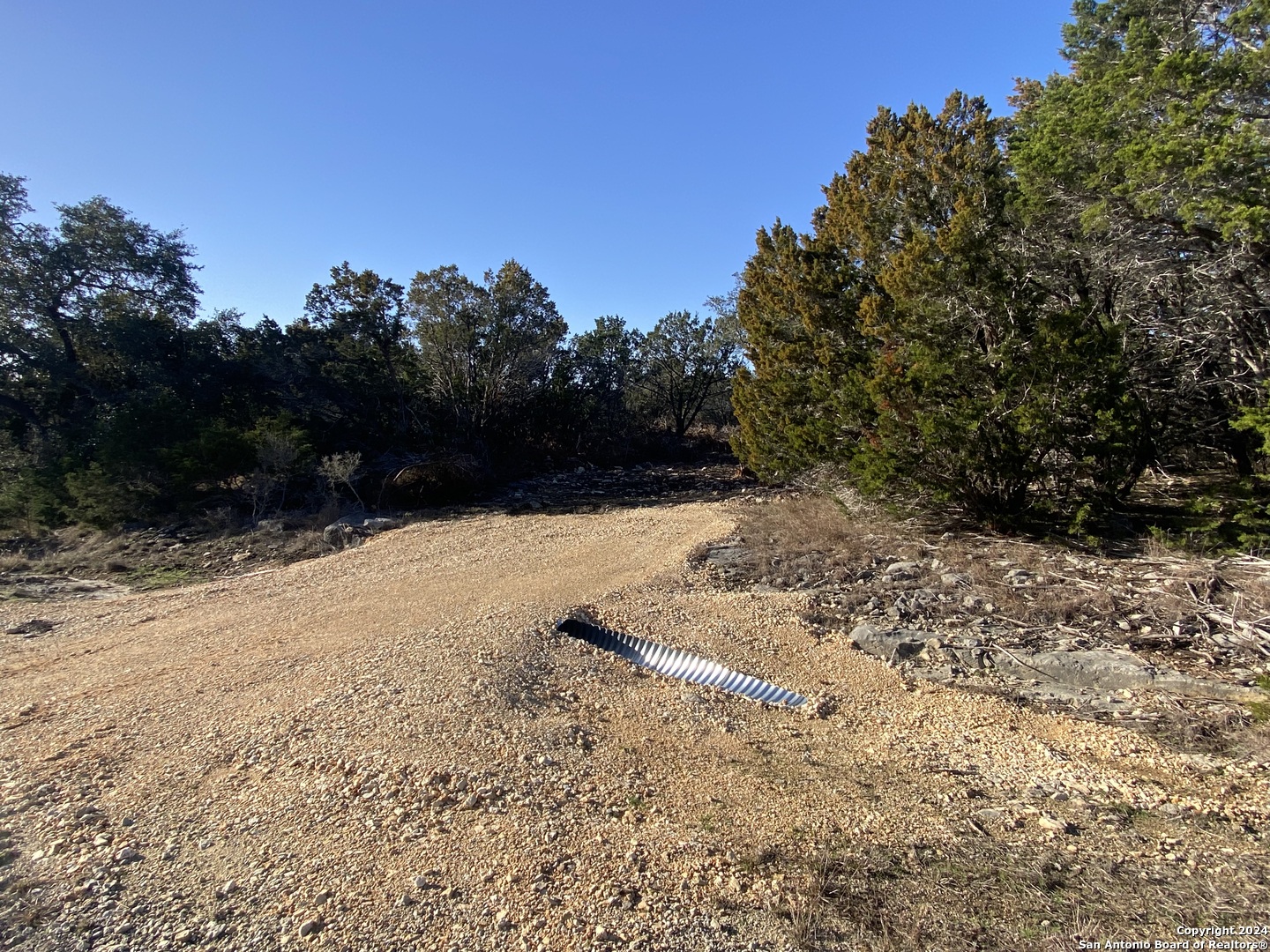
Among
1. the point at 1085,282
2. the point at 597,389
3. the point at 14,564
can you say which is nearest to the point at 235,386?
the point at 14,564

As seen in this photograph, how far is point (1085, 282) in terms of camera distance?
811cm

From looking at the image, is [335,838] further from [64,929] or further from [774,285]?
[774,285]

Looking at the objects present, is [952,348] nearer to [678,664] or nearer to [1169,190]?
[1169,190]

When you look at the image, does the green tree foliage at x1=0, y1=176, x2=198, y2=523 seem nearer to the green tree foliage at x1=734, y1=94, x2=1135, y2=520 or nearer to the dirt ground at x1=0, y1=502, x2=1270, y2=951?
the dirt ground at x1=0, y1=502, x2=1270, y2=951

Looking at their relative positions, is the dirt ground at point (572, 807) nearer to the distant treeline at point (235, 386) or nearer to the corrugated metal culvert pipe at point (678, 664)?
the corrugated metal culvert pipe at point (678, 664)

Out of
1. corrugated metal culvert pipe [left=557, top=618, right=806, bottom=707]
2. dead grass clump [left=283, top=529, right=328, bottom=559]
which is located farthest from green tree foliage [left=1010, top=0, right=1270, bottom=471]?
dead grass clump [left=283, top=529, right=328, bottom=559]

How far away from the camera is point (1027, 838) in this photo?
125 inches

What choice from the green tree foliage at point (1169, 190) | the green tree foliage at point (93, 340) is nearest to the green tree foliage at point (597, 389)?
the green tree foliage at point (93, 340)

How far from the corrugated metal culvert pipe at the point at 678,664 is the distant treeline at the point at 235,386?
10.1 metres

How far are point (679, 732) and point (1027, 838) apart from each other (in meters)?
1.99

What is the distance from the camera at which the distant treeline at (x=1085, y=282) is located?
5.80m

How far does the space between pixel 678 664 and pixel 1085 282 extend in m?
7.05

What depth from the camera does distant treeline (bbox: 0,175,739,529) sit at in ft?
45.9

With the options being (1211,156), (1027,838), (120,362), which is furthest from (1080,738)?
(120,362)
